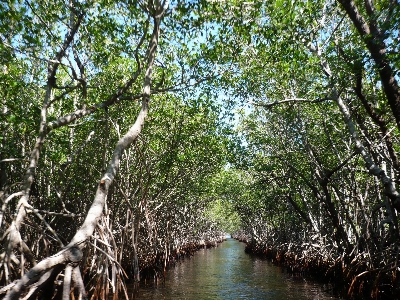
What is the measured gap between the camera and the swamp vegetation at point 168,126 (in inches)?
216

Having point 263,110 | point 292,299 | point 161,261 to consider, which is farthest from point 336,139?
point 161,261

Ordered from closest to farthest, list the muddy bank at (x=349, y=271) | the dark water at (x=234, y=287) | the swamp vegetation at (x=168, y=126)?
the swamp vegetation at (x=168, y=126) < the muddy bank at (x=349, y=271) < the dark water at (x=234, y=287)

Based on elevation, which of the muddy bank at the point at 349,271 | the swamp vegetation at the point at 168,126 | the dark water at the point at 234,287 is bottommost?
the dark water at the point at 234,287

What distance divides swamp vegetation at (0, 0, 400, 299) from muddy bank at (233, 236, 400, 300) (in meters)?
0.07

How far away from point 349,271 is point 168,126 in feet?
24.1

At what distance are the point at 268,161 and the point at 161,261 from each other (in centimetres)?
866

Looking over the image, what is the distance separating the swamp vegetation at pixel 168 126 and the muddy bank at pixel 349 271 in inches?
2.6

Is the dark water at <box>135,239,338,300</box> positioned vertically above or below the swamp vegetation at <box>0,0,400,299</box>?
below

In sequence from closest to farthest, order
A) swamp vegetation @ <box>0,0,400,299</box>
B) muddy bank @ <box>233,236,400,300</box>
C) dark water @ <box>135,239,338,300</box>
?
1. swamp vegetation @ <box>0,0,400,299</box>
2. muddy bank @ <box>233,236,400,300</box>
3. dark water @ <box>135,239,338,300</box>

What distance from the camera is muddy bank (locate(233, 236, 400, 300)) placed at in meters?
8.26

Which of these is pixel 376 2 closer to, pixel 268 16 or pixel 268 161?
pixel 268 16

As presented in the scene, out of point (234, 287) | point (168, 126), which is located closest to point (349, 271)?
point (234, 287)

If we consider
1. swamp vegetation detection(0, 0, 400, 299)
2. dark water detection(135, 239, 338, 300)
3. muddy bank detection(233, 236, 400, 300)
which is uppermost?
swamp vegetation detection(0, 0, 400, 299)

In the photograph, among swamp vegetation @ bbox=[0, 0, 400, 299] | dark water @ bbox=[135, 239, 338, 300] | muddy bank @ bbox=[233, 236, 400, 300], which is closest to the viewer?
swamp vegetation @ bbox=[0, 0, 400, 299]
